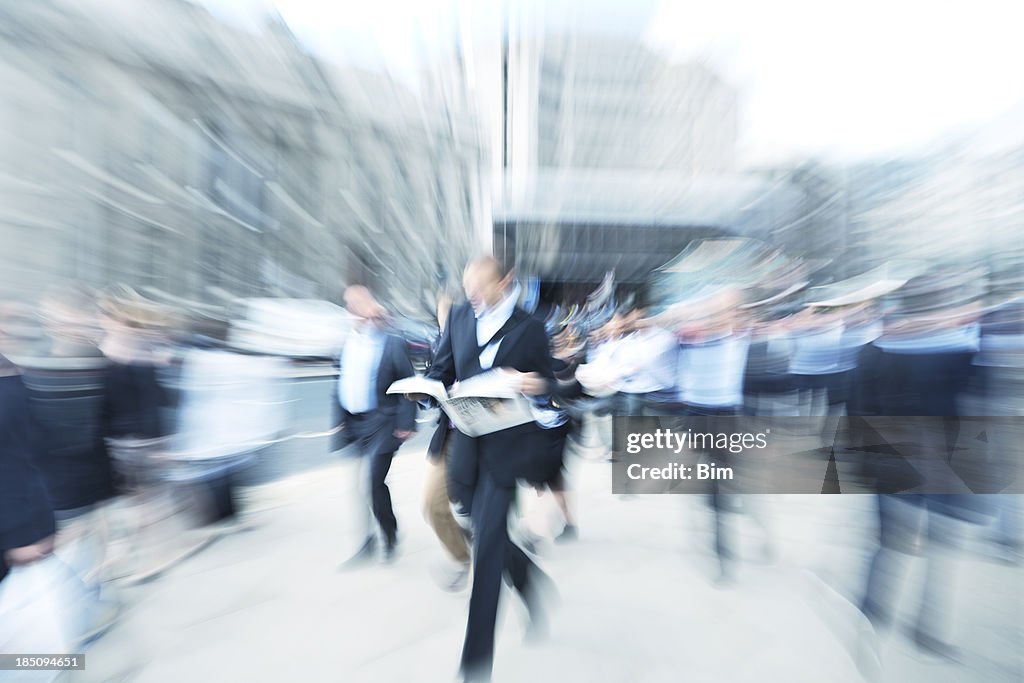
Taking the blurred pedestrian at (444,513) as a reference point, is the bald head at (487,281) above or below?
above

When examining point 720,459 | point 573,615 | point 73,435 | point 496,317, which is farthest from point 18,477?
point 720,459

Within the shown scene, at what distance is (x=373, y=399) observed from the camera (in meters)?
2.11

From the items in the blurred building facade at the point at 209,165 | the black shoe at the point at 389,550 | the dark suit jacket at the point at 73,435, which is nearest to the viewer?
the dark suit jacket at the point at 73,435

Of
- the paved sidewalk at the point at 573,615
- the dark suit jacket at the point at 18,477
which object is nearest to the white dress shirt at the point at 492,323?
the paved sidewalk at the point at 573,615

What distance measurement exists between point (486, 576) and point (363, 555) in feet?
3.18

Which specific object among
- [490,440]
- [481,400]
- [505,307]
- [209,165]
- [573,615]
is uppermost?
[209,165]

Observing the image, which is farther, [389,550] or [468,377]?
[389,550]

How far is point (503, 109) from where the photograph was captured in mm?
2043

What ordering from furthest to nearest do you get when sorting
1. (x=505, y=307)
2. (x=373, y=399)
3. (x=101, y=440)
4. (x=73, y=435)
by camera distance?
(x=373, y=399) < (x=101, y=440) < (x=73, y=435) < (x=505, y=307)

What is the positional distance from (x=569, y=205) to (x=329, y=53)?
106cm

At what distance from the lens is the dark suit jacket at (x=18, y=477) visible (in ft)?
4.32

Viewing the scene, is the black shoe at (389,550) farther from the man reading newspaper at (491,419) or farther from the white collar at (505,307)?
the white collar at (505,307)

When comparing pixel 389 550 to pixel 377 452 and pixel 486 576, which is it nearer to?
pixel 377 452

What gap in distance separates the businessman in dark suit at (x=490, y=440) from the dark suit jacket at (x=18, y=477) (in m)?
0.97
